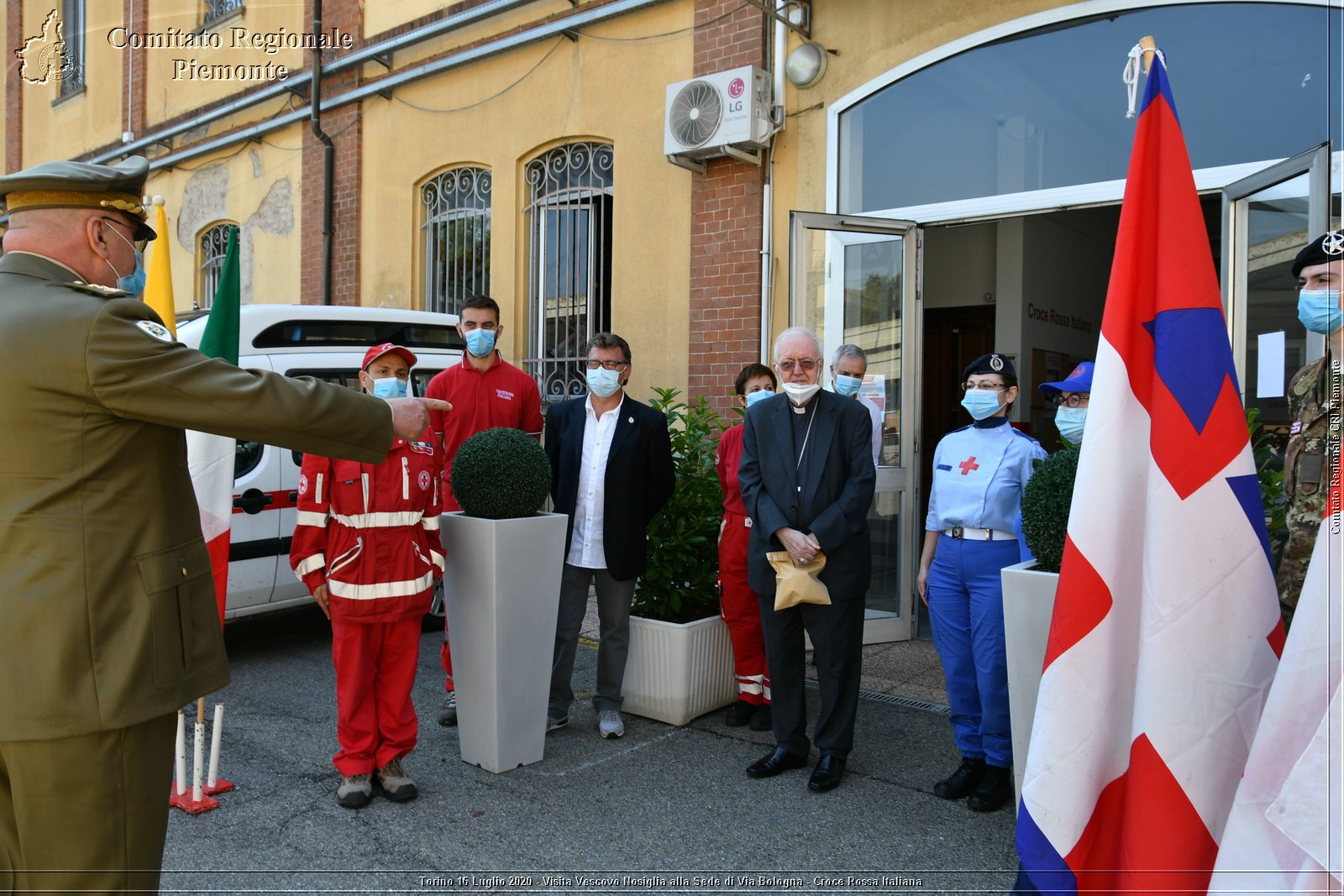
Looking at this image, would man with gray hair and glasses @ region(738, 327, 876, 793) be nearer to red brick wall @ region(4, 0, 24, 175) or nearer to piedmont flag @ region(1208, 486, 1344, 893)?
piedmont flag @ region(1208, 486, 1344, 893)

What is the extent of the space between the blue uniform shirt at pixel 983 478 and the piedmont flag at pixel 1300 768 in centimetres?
186

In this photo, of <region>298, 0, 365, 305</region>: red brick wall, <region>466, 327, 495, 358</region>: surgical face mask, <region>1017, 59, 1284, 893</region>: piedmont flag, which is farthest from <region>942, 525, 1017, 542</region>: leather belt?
<region>298, 0, 365, 305</region>: red brick wall

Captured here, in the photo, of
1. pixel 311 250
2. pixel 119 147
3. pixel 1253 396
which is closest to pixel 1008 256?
pixel 1253 396

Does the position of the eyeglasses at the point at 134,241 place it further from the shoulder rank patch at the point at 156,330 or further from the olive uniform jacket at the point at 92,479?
the shoulder rank patch at the point at 156,330

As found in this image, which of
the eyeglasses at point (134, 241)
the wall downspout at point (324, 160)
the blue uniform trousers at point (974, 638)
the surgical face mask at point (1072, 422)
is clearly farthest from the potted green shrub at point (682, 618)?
the wall downspout at point (324, 160)

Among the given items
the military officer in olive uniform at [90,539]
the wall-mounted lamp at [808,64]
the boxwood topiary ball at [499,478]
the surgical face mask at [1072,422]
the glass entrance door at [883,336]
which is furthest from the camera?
the wall-mounted lamp at [808,64]

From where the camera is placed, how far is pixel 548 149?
382 inches

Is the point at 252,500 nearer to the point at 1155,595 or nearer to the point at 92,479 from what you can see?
the point at 92,479

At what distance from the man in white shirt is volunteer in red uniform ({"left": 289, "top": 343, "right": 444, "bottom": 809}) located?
3.33 ft

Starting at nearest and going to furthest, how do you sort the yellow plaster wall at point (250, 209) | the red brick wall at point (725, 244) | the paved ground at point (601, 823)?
the paved ground at point (601, 823) → the red brick wall at point (725, 244) → the yellow plaster wall at point (250, 209)

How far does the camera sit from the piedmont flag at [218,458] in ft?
15.2

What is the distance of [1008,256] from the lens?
434 inches

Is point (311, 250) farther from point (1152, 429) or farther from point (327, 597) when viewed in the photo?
point (1152, 429)

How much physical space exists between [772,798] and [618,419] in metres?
2.06
